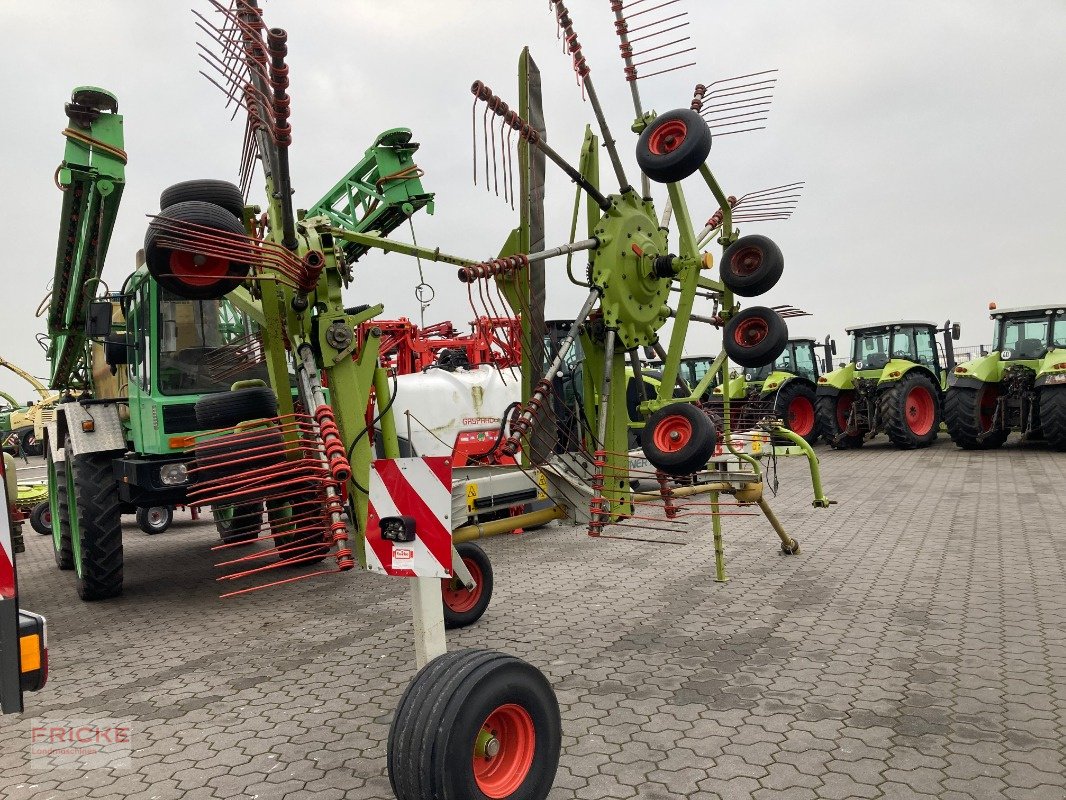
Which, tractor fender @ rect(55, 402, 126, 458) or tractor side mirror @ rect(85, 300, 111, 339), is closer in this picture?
tractor side mirror @ rect(85, 300, 111, 339)

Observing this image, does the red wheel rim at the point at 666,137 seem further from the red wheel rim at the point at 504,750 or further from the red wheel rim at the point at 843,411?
the red wheel rim at the point at 843,411

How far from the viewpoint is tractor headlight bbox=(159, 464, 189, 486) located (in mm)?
6488

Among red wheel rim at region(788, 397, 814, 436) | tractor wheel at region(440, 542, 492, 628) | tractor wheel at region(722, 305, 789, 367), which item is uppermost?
tractor wheel at region(722, 305, 789, 367)

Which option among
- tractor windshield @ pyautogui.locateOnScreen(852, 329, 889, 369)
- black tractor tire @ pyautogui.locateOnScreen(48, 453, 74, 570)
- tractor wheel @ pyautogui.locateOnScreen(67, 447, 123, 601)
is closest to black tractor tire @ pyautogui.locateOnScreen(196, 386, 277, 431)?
tractor wheel @ pyautogui.locateOnScreen(67, 447, 123, 601)

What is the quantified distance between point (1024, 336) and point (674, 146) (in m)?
13.9

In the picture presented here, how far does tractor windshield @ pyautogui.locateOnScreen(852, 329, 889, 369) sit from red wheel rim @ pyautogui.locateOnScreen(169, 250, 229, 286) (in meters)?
16.7

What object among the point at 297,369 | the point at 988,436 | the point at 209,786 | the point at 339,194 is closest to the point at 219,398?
the point at 297,369

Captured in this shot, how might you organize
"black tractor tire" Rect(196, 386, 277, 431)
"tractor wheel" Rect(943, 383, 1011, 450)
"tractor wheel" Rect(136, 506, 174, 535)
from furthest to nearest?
"tractor wheel" Rect(943, 383, 1011, 450) → "tractor wheel" Rect(136, 506, 174, 535) → "black tractor tire" Rect(196, 386, 277, 431)

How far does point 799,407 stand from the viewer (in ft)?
61.4

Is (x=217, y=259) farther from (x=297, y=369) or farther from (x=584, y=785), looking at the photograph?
(x=584, y=785)

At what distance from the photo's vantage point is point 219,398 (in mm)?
4699

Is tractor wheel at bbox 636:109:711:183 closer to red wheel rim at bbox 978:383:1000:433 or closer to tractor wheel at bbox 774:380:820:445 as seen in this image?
red wheel rim at bbox 978:383:1000:433

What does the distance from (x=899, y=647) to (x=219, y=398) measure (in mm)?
4148

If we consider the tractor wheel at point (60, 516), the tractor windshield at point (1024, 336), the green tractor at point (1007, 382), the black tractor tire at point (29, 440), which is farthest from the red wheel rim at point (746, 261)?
the black tractor tire at point (29, 440)
